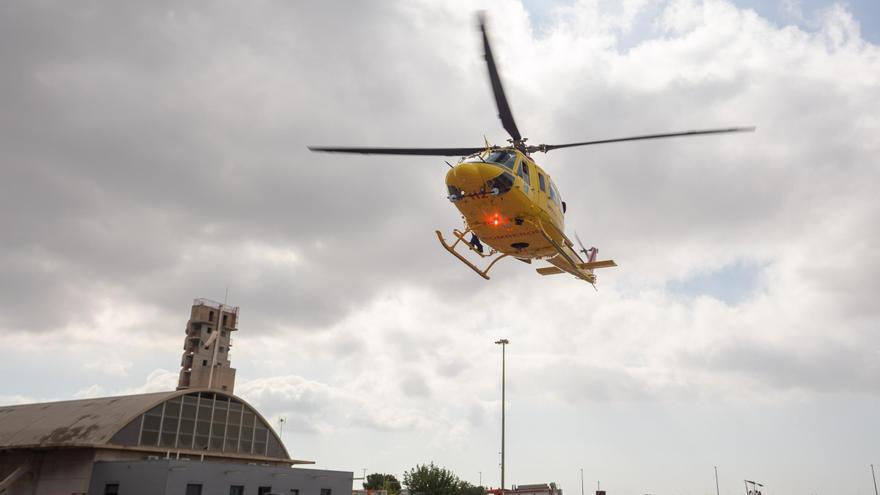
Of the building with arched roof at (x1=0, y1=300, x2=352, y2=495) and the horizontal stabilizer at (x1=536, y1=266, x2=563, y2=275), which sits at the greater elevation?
the horizontal stabilizer at (x1=536, y1=266, x2=563, y2=275)

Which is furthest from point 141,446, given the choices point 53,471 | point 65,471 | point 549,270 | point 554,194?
point 554,194

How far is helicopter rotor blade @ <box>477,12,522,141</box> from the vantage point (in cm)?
1716

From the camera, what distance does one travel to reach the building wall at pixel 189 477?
35188mm

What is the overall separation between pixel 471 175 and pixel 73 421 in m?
38.3

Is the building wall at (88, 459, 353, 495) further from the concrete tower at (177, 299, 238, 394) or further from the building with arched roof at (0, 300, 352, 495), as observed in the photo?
the concrete tower at (177, 299, 238, 394)

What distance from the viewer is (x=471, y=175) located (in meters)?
19.0

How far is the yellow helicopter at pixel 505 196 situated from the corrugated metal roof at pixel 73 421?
97.7ft

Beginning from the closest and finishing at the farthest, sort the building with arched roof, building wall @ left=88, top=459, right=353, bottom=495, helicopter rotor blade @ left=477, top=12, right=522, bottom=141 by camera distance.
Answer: helicopter rotor blade @ left=477, top=12, right=522, bottom=141, building wall @ left=88, top=459, right=353, bottom=495, the building with arched roof

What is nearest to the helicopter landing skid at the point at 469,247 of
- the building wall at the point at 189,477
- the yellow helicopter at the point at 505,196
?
the yellow helicopter at the point at 505,196

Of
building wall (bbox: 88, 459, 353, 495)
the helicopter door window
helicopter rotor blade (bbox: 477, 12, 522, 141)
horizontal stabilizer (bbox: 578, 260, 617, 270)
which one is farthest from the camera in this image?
building wall (bbox: 88, 459, 353, 495)

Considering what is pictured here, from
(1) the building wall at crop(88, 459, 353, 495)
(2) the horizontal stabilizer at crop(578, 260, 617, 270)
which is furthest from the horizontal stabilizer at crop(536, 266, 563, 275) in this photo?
(1) the building wall at crop(88, 459, 353, 495)

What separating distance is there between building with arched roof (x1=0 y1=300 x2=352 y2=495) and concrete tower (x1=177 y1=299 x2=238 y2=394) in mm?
20614

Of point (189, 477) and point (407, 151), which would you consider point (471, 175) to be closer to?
point (407, 151)

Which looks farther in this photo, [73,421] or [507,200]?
[73,421]
